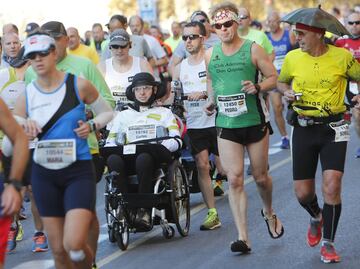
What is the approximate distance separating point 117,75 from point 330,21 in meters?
3.42

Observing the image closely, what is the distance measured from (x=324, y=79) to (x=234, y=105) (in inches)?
34.8

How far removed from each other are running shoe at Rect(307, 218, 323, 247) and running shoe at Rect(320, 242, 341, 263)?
17.7 inches

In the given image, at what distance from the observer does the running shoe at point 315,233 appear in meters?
9.43

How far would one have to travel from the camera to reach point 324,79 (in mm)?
8953

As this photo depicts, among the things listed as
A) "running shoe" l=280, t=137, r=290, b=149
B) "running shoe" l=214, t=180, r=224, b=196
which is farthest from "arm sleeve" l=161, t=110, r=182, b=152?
"running shoe" l=280, t=137, r=290, b=149

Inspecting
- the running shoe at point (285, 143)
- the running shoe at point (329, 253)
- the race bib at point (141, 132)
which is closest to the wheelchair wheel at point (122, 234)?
the race bib at point (141, 132)

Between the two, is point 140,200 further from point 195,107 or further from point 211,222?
point 195,107

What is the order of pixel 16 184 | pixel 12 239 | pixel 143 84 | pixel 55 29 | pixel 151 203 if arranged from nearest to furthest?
1. pixel 16 184
2. pixel 55 29
3. pixel 151 203
4. pixel 12 239
5. pixel 143 84

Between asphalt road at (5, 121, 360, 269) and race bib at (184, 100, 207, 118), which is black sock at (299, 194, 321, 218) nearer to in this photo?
asphalt road at (5, 121, 360, 269)

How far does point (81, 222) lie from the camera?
713 cm

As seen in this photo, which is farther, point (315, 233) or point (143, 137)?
point (143, 137)

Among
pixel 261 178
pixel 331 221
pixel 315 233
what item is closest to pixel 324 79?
pixel 331 221

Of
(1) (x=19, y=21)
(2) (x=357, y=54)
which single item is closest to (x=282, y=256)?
(2) (x=357, y=54)

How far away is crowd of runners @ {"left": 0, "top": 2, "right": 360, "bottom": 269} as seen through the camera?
732 cm
